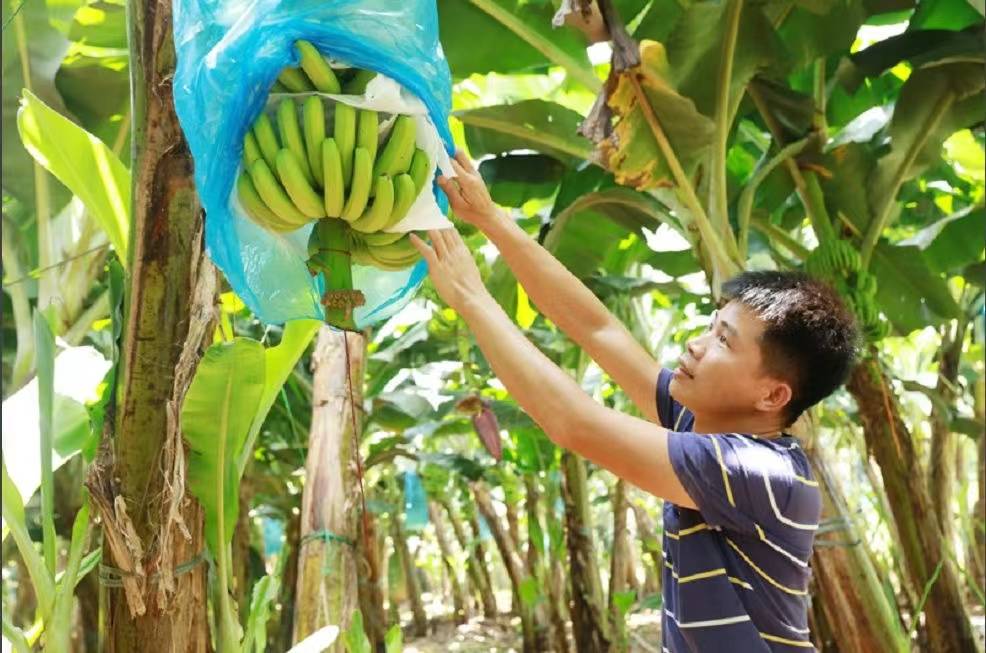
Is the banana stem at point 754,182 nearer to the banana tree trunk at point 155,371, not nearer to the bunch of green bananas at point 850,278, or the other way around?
the bunch of green bananas at point 850,278

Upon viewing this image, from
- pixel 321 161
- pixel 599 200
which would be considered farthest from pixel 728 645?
pixel 599 200

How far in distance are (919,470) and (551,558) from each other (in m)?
3.16

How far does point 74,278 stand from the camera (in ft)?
8.43

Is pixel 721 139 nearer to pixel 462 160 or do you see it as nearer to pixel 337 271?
pixel 462 160

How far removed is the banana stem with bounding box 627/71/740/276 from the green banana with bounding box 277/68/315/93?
155 centimetres

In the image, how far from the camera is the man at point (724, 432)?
110 centimetres

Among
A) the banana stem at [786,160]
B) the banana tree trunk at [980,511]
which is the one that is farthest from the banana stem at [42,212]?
the banana tree trunk at [980,511]

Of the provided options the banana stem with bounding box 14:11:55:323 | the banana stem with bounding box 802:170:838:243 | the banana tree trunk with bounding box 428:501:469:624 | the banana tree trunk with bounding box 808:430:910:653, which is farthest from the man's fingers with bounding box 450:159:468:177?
the banana tree trunk with bounding box 428:501:469:624

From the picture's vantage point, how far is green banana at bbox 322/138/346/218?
90 centimetres

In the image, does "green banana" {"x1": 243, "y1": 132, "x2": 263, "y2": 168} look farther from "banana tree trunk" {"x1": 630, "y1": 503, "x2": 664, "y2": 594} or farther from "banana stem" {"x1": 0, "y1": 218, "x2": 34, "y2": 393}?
"banana tree trunk" {"x1": 630, "y1": 503, "x2": 664, "y2": 594}

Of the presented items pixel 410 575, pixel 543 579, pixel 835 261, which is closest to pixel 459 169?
pixel 835 261

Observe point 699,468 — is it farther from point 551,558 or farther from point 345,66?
point 551,558

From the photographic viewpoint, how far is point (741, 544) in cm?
116

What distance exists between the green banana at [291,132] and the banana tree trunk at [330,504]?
1.27 metres
